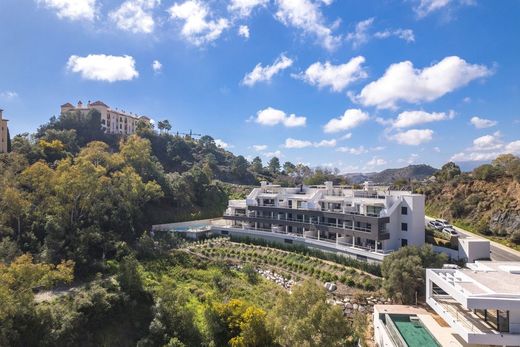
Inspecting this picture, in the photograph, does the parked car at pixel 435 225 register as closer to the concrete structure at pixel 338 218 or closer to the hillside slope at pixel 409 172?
the concrete structure at pixel 338 218

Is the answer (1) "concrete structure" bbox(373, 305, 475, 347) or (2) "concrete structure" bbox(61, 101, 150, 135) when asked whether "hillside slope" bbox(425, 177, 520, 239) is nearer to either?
(1) "concrete structure" bbox(373, 305, 475, 347)

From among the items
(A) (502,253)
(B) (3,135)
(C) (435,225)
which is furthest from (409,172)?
(B) (3,135)

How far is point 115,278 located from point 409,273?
22036mm

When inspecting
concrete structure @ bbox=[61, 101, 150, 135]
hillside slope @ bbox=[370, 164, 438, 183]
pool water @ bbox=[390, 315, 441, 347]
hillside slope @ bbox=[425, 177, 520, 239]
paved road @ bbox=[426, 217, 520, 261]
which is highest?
concrete structure @ bbox=[61, 101, 150, 135]

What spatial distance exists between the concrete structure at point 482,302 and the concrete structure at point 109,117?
7457 centimetres

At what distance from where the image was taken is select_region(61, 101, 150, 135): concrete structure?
75.6 meters

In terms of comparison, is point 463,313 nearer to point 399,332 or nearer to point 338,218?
point 399,332

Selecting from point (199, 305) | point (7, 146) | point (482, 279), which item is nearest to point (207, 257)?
point (199, 305)

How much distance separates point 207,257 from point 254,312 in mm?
16106

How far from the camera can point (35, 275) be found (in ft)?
65.3

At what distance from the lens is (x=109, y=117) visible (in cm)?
7819

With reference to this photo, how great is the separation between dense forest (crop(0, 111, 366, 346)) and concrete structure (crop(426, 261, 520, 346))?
564 centimetres

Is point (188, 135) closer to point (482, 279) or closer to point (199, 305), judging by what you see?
point (199, 305)

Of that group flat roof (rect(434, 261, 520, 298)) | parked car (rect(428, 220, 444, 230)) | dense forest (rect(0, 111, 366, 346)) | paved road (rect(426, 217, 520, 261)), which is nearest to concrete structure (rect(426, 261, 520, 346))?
flat roof (rect(434, 261, 520, 298))
